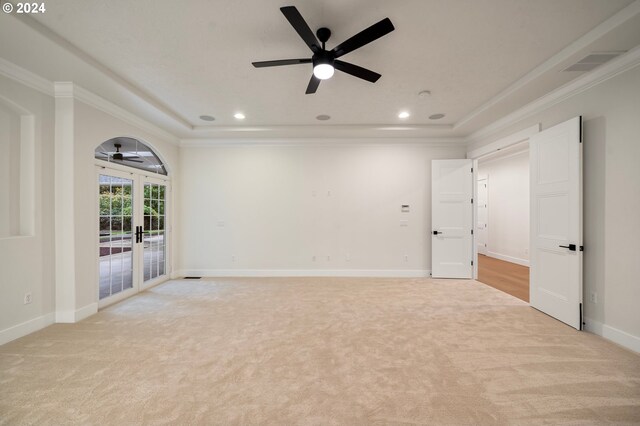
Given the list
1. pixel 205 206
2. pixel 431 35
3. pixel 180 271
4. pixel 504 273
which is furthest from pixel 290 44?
pixel 504 273

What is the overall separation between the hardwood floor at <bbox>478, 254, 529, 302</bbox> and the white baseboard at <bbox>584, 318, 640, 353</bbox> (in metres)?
1.02

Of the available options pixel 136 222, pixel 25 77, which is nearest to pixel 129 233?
pixel 136 222

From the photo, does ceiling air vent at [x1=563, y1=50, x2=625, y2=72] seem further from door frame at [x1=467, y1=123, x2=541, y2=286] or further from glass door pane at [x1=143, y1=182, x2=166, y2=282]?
glass door pane at [x1=143, y1=182, x2=166, y2=282]

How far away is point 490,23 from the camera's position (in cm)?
216

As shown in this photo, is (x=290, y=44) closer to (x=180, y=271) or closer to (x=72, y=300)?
(x=72, y=300)

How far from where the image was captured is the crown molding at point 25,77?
258 cm

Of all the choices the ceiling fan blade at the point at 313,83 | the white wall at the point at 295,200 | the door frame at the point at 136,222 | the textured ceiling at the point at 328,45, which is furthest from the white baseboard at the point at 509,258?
the door frame at the point at 136,222

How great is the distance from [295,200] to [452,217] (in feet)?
10.4

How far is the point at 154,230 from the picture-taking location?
461 cm

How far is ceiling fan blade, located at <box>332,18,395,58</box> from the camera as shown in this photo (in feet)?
Answer: 5.84

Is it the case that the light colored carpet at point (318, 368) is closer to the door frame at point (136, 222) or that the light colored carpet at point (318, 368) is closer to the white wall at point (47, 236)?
the white wall at point (47, 236)

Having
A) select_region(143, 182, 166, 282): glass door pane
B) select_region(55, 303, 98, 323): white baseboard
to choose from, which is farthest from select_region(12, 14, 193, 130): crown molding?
select_region(55, 303, 98, 323): white baseboard

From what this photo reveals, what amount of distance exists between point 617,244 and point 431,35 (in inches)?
113

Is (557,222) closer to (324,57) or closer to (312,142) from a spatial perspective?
(324,57)
